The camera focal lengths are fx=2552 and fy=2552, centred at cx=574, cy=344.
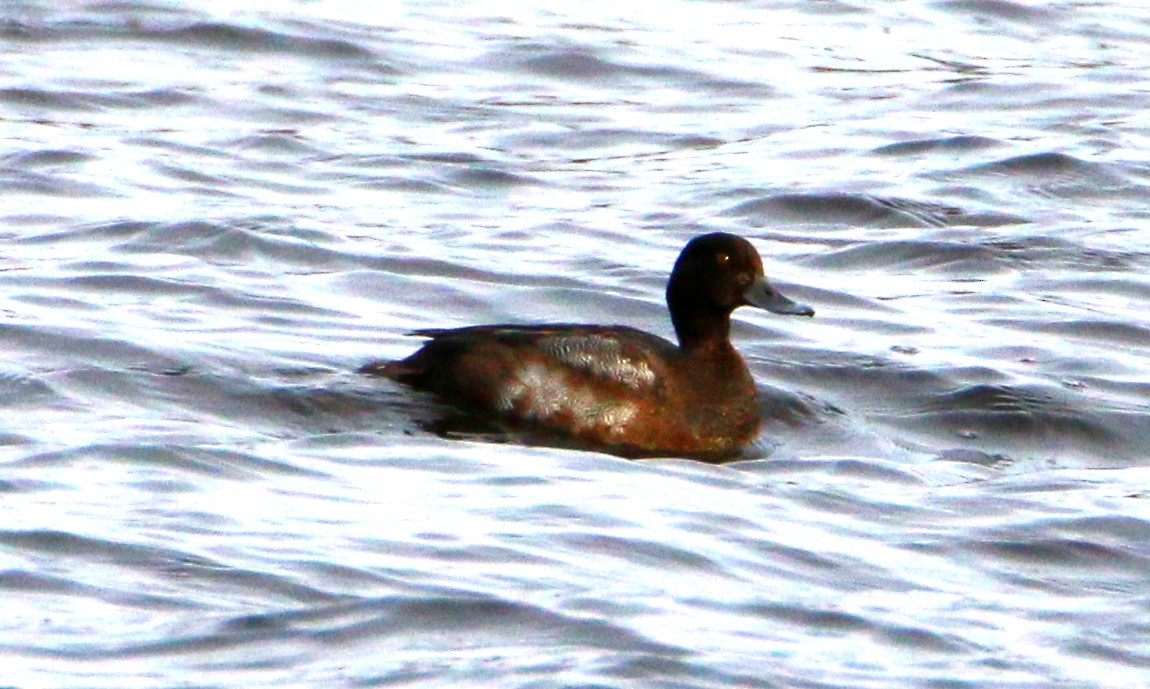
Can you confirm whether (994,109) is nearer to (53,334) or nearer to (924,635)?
(53,334)

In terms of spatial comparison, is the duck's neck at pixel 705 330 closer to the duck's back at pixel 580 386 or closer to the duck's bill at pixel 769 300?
the duck's bill at pixel 769 300

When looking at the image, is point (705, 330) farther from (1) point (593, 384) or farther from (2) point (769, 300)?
(1) point (593, 384)

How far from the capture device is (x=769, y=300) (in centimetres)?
971

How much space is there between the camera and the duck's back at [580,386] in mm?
9023

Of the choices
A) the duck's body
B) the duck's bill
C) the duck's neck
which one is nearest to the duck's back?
the duck's body

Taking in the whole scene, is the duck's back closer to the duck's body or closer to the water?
the duck's body

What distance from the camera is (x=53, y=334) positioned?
9.95m

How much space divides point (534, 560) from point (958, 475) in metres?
2.12

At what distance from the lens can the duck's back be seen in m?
9.02

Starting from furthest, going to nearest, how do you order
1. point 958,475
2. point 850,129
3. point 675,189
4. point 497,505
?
point 850,129
point 675,189
point 958,475
point 497,505

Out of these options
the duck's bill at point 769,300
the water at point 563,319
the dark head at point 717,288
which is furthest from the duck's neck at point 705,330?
the water at point 563,319

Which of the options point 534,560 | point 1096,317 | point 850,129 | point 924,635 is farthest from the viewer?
point 850,129

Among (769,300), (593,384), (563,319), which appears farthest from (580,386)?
(563,319)

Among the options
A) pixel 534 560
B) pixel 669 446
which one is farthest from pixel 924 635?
pixel 669 446
